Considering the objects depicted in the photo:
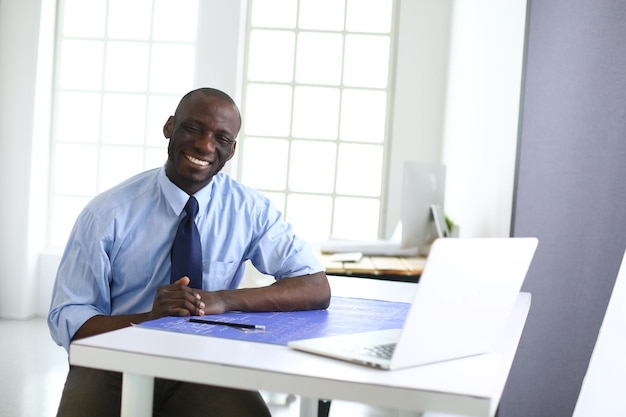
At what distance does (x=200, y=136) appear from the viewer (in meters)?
2.11

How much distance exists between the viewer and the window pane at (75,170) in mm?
6316

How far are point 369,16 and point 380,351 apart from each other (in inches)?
194

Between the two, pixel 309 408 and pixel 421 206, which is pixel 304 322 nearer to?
pixel 309 408

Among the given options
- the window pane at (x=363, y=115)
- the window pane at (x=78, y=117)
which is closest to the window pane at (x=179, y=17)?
the window pane at (x=78, y=117)

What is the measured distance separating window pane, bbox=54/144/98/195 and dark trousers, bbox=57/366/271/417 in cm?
457

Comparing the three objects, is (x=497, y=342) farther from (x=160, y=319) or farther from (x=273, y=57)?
(x=273, y=57)

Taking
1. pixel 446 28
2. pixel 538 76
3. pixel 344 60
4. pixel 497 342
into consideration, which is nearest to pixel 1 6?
pixel 344 60

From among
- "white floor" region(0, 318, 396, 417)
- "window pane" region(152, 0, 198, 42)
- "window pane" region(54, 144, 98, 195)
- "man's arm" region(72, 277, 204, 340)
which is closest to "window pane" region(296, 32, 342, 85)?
"window pane" region(152, 0, 198, 42)

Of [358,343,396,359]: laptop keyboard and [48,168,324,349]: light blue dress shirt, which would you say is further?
[48,168,324,349]: light blue dress shirt

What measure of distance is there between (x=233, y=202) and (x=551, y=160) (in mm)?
1412

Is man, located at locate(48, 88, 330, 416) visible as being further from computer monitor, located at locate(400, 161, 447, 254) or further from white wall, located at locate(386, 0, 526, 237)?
computer monitor, located at locate(400, 161, 447, 254)

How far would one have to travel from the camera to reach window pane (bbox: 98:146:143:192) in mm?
6281

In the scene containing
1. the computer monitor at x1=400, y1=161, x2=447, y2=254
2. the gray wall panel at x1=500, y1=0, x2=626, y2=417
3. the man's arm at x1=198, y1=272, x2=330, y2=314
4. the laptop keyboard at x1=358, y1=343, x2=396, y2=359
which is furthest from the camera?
the computer monitor at x1=400, y1=161, x2=447, y2=254

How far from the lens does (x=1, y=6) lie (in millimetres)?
6012
